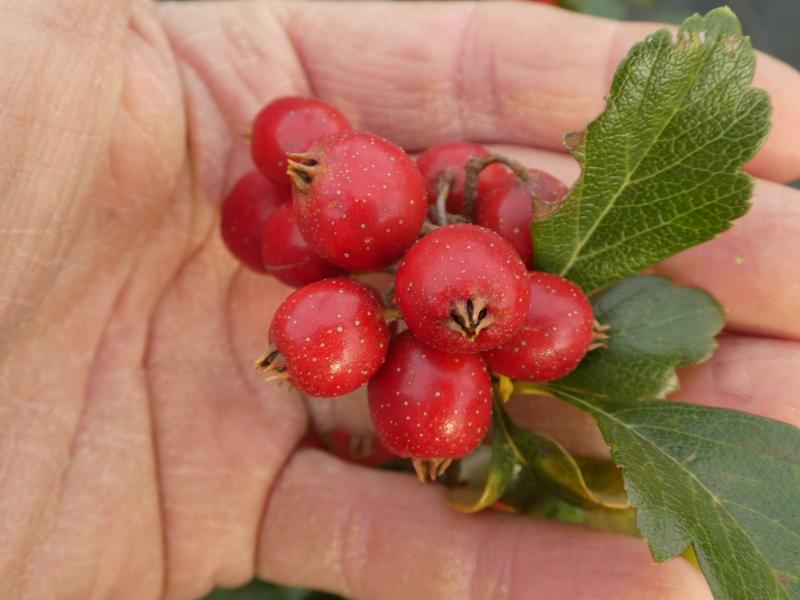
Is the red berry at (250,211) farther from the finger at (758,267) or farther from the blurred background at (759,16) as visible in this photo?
the blurred background at (759,16)

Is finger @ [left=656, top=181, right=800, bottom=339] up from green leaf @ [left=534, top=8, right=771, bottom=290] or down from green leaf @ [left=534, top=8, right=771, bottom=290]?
down

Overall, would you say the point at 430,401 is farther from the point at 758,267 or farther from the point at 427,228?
the point at 758,267

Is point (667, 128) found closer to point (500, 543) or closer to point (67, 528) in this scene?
point (500, 543)

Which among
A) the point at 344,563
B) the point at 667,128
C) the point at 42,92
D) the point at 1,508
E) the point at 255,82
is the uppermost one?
the point at 667,128

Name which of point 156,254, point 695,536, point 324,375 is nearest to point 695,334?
point 695,536

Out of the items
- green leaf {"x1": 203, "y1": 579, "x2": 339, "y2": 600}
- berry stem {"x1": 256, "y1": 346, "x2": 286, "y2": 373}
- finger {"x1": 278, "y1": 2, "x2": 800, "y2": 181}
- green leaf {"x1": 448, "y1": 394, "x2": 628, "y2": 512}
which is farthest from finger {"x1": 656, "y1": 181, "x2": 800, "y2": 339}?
green leaf {"x1": 203, "y1": 579, "x2": 339, "y2": 600}

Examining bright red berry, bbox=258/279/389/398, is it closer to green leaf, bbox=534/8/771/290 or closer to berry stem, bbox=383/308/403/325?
berry stem, bbox=383/308/403/325
